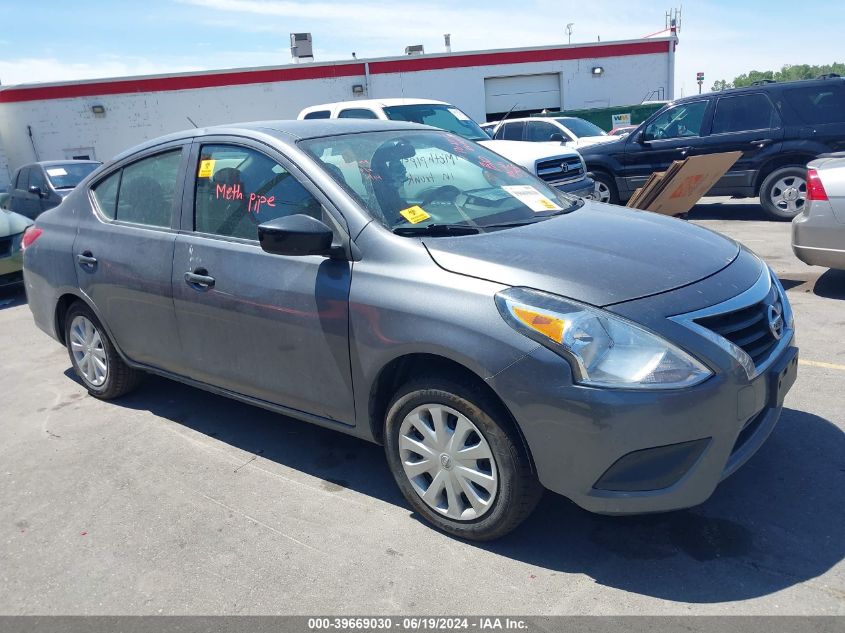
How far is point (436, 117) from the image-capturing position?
1059cm

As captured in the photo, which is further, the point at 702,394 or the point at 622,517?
the point at 622,517

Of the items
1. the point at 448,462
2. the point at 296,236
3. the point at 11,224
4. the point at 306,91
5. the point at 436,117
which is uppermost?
the point at 306,91

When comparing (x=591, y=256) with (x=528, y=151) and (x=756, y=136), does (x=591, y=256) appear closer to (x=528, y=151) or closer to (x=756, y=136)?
(x=528, y=151)

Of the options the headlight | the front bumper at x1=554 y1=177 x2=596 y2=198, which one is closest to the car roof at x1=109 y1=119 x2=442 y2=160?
the headlight

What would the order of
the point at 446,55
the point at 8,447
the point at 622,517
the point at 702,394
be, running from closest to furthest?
1. the point at 702,394
2. the point at 622,517
3. the point at 8,447
4. the point at 446,55

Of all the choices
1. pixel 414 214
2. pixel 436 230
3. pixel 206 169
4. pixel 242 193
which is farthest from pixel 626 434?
pixel 206 169

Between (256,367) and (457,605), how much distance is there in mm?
1605

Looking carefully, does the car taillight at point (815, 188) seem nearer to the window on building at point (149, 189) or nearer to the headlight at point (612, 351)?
the headlight at point (612, 351)

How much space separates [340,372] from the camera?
3342 millimetres

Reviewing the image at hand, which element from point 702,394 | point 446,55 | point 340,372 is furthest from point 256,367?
point 446,55

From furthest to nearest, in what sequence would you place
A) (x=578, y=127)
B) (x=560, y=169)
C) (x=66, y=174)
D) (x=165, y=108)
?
(x=165, y=108)
(x=578, y=127)
(x=66, y=174)
(x=560, y=169)

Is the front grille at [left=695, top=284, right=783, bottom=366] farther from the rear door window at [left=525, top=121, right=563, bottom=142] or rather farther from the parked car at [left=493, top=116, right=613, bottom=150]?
the rear door window at [left=525, top=121, right=563, bottom=142]

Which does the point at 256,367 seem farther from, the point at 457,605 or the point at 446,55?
the point at 446,55

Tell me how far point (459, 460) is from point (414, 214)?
115cm
